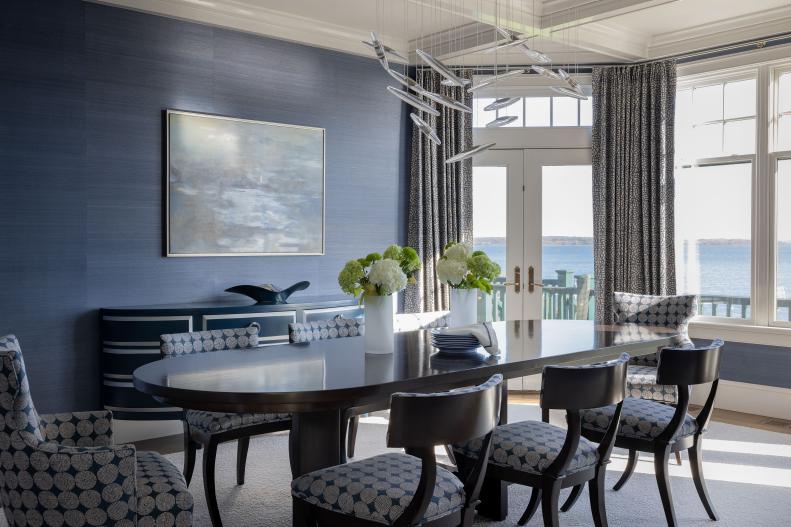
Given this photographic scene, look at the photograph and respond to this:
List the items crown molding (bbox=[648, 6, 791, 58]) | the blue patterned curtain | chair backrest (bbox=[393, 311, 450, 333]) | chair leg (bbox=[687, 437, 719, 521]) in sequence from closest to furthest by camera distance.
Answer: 1. chair leg (bbox=[687, 437, 719, 521])
2. crown molding (bbox=[648, 6, 791, 58])
3. chair backrest (bbox=[393, 311, 450, 333])
4. the blue patterned curtain

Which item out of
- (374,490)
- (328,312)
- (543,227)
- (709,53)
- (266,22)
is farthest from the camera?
(543,227)

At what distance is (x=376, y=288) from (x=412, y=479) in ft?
3.17

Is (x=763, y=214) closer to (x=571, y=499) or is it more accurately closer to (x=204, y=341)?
(x=571, y=499)

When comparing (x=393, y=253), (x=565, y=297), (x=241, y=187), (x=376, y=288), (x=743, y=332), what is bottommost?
(x=743, y=332)

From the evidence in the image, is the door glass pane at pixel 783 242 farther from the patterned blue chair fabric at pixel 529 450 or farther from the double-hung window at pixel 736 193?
the patterned blue chair fabric at pixel 529 450

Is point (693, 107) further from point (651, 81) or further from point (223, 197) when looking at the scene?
point (223, 197)

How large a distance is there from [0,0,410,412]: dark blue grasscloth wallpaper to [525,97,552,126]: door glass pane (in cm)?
197

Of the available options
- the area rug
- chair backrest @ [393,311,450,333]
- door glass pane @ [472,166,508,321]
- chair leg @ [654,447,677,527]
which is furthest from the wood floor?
chair leg @ [654,447,677,527]

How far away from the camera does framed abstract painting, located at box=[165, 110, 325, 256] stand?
16.8 feet

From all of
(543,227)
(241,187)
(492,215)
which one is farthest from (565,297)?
(241,187)

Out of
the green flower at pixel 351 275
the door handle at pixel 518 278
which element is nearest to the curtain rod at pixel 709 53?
the door handle at pixel 518 278

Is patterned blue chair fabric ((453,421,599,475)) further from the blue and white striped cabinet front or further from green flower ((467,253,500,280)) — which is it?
the blue and white striped cabinet front

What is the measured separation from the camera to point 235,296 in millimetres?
5422

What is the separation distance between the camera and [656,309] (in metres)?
5.27
